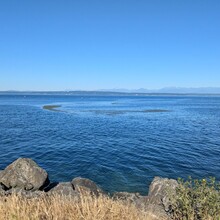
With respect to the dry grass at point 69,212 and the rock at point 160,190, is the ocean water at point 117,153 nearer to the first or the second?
the rock at point 160,190

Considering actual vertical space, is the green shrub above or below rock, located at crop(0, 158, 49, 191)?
above

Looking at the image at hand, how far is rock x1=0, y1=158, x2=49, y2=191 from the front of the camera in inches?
706

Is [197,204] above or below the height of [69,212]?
below

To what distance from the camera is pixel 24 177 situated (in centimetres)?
1808

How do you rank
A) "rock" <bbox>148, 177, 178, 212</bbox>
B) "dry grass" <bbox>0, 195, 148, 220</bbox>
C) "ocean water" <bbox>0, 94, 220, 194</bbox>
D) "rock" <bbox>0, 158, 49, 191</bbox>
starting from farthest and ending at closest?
1. "ocean water" <bbox>0, 94, 220, 194</bbox>
2. "rock" <bbox>0, 158, 49, 191</bbox>
3. "rock" <bbox>148, 177, 178, 212</bbox>
4. "dry grass" <bbox>0, 195, 148, 220</bbox>

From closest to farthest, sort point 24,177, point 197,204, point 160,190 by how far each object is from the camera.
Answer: point 197,204, point 160,190, point 24,177

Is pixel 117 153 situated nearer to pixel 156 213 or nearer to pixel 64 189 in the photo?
pixel 64 189

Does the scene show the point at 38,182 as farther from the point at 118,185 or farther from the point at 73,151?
the point at 73,151

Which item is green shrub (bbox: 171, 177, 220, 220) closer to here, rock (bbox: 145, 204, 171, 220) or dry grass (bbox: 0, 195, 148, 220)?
rock (bbox: 145, 204, 171, 220)

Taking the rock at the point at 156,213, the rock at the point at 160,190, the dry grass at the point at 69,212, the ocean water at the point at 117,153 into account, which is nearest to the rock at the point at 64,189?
the ocean water at the point at 117,153

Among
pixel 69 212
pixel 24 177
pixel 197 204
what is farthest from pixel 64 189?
pixel 197 204

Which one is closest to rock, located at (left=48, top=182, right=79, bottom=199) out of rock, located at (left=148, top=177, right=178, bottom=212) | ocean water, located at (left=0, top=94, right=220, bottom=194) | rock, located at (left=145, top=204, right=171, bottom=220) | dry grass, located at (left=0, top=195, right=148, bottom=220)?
ocean water, located at (left=0, top=94, right=220, bottom=194)

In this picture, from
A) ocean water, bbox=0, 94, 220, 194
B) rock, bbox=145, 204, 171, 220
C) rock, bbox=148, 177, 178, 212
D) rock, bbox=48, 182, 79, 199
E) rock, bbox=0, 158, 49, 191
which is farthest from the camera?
ocean water, bbox=0, 94, 220, 194

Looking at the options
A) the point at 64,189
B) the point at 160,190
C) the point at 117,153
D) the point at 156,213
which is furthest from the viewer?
the point at 117,153
